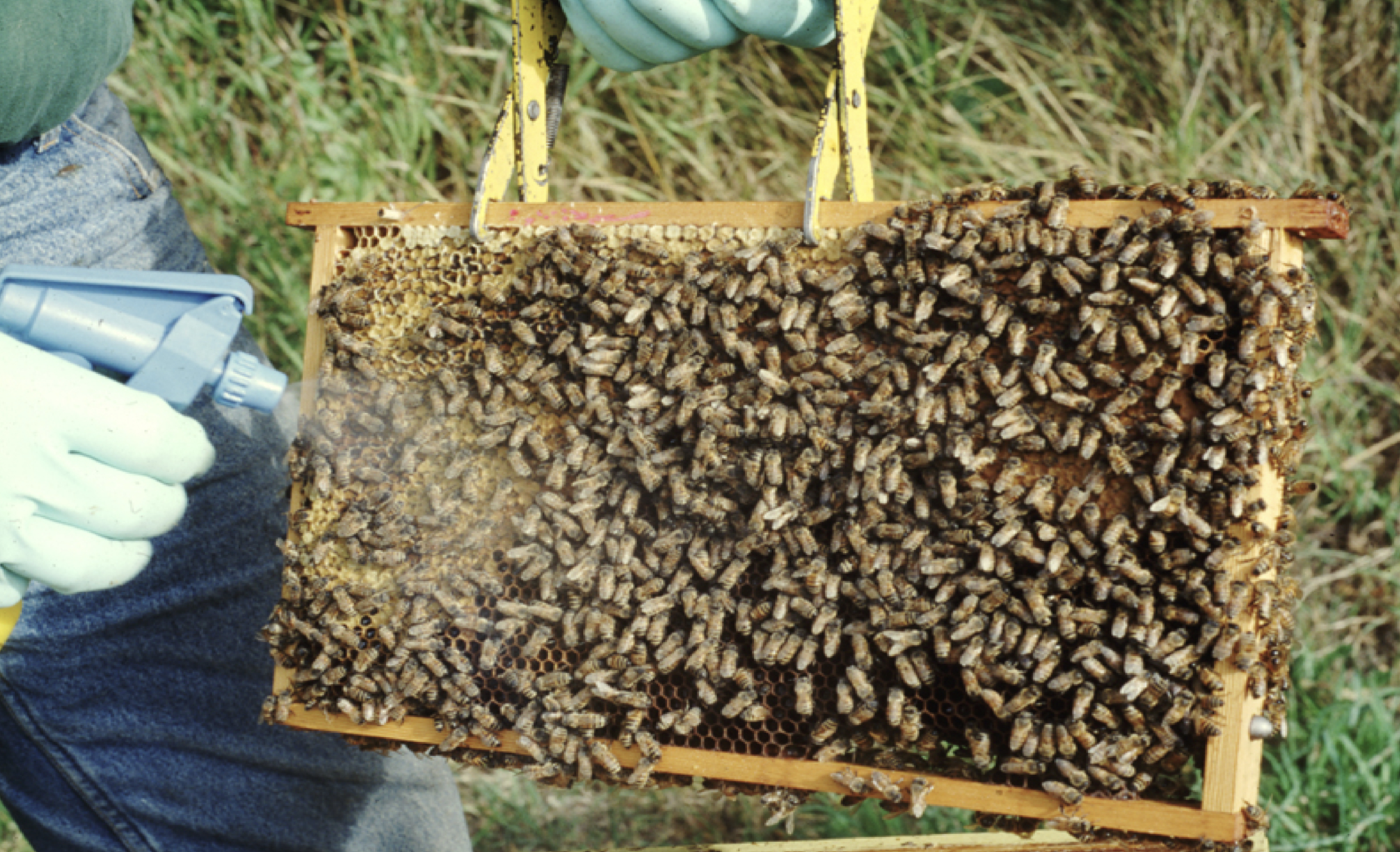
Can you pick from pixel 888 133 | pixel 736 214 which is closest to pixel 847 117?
pixel 736 214

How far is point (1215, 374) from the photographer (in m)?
2.12

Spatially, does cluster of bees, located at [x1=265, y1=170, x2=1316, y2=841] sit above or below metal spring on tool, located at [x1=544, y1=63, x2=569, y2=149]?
below

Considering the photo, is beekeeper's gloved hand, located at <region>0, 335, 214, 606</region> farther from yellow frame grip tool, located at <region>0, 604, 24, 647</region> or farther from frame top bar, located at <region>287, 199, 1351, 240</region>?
frame top bar, located at <region>287, 199, 1351, 240</region>

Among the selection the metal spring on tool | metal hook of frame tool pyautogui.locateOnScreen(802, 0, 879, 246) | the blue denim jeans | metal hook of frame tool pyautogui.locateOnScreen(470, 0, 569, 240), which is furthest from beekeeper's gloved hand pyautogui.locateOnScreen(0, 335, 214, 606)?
metal hook of frame tool pyautogui.locateOnScreen(802, 0, 879, 246)

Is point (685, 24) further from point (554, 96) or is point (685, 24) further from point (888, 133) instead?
point (888, 133)

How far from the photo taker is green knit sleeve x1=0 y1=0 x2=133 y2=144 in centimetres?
240

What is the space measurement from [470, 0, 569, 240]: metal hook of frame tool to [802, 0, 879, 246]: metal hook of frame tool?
2.96 ft

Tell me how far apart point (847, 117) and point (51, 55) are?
2.32 metres

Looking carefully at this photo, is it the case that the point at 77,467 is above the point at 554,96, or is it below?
below

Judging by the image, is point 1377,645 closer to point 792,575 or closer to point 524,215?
point 792,575

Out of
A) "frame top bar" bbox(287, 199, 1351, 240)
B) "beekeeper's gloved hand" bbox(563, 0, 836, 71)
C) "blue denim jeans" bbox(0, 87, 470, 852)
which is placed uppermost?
"beekeeper's gloved hand" bbox(563, 0, 836, 71)

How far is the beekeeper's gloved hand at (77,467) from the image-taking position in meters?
2.18

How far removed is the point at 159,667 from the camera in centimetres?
315

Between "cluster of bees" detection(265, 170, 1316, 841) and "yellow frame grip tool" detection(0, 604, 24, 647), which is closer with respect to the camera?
"cluster of bees" detection(265, 170, 1316, 841)
